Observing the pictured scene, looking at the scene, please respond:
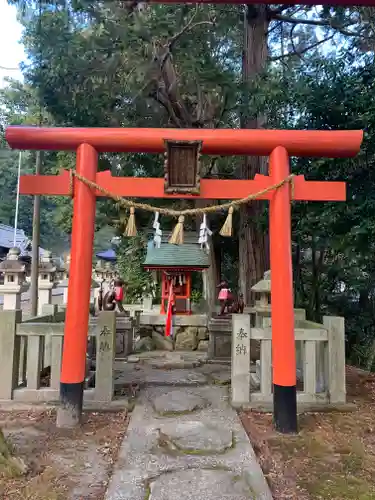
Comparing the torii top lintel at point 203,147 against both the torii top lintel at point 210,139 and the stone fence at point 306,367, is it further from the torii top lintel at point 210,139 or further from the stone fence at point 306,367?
the stone fence at point 306,367

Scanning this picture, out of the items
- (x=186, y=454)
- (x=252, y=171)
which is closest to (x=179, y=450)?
(x=186, y=454)

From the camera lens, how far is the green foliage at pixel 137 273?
1466cm

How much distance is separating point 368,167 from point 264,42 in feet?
17.5

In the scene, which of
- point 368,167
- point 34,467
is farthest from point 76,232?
point 368,167

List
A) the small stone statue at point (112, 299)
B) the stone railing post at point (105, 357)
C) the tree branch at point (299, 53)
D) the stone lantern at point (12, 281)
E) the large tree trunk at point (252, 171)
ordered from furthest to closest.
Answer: the stone lantern at point (12, 281) → the tree branch at point (299, 53) → the large tree trunk at point (252, 171) → the small stone statue at point (112, 299) → the stone railing post at point (105, 357)

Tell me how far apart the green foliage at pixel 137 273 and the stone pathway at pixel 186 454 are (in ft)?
30.2

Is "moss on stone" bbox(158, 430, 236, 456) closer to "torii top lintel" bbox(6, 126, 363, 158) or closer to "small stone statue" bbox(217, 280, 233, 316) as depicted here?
"torii top lintel" bbox(6, 126, 363, 158)

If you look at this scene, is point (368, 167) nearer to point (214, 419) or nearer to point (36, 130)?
point (214, 419)

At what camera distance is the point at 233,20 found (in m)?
10.2

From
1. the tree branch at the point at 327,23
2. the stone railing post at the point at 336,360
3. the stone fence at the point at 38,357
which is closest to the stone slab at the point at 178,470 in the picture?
the stone fence at the point at 38,357

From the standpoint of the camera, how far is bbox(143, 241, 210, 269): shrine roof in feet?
29.7

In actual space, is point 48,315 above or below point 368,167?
below

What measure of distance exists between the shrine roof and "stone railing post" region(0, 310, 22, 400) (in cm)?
432

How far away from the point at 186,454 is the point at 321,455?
50.6 inches
